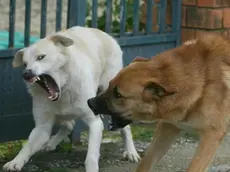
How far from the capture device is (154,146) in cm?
597

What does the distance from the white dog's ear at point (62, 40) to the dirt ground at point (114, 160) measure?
43.5 inches

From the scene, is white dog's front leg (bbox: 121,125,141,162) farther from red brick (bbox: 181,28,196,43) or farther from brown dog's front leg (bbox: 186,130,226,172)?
red brick (bbox: 181,28,196,43)

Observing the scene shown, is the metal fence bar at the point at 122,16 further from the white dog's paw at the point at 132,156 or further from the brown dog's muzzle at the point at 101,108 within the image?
the brown dog's muzzle at the point at 101,108

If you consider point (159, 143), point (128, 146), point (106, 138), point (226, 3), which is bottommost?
point (106, 138)

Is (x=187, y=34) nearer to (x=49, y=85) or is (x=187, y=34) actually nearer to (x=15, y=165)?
(x=49, y=85)

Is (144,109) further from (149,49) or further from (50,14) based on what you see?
(50,14)

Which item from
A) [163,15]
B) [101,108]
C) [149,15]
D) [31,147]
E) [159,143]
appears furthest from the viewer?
[163,15]

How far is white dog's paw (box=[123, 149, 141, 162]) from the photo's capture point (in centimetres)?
705

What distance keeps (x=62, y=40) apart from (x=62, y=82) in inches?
13.4

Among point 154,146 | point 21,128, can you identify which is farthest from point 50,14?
point 154,146

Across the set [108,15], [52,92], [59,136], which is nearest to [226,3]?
[108,15]

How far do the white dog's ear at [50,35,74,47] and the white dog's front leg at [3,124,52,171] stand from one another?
0.71 m

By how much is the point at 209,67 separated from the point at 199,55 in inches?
4.6

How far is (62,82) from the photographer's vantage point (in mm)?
6383
